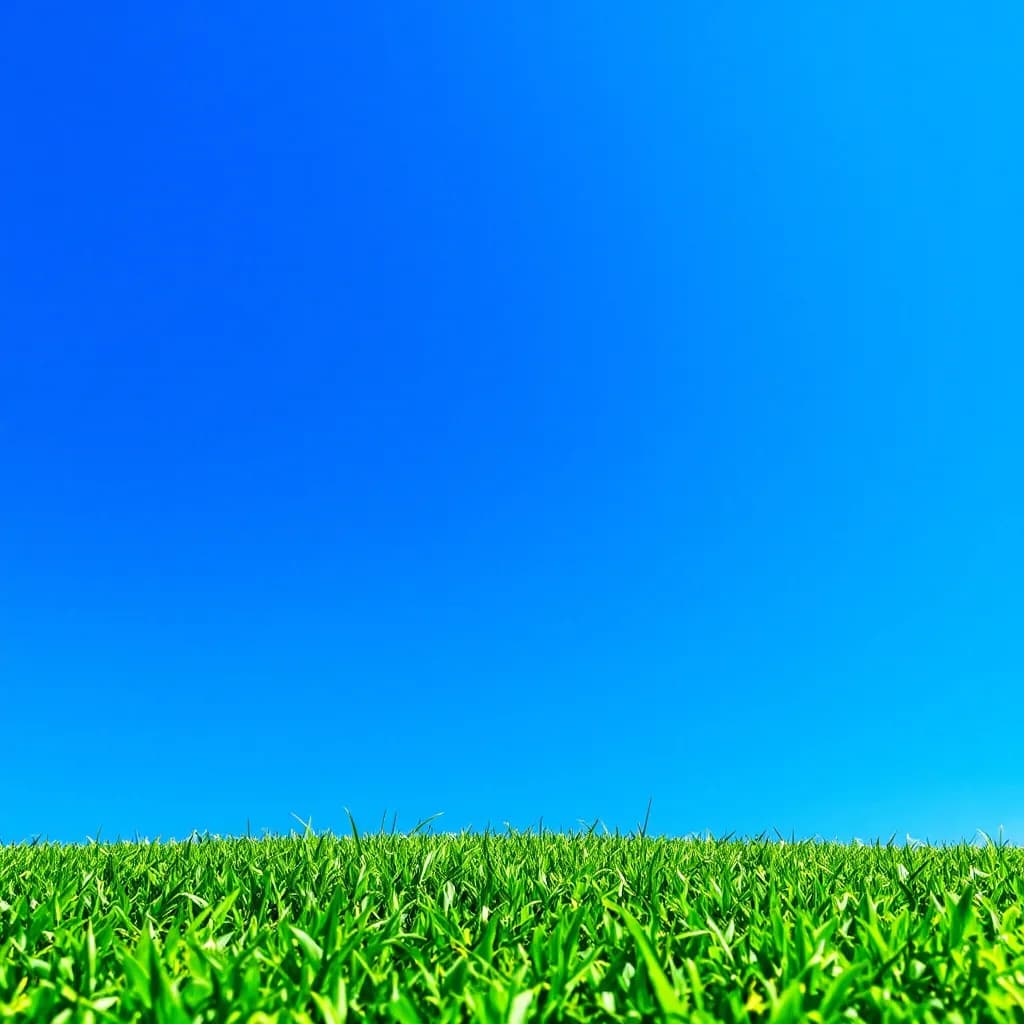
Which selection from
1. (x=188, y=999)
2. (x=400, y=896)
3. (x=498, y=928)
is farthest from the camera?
(x=400, y=896)

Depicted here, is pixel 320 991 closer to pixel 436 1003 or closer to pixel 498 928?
pixel 436 1003

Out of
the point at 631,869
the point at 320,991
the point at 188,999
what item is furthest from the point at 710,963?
the point at 631,869

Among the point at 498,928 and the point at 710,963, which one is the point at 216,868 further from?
the point at 710,963

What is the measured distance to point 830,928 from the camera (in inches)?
89.6

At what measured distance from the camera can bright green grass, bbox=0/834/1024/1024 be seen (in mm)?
1822

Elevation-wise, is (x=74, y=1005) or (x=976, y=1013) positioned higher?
(x=74, y=1005)

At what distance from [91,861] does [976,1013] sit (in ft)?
14.7

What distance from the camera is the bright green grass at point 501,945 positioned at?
182 centimetres

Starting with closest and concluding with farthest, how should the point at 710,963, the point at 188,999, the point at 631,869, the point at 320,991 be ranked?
the point at 188,999 → the point at 320,991 → the point at 710,963 → the point at 631,869

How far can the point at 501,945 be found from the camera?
8.32 feet

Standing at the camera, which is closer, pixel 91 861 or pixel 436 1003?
pixel 436 1003

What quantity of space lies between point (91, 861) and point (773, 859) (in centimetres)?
382

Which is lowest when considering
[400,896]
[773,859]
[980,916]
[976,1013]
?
[976,1013]

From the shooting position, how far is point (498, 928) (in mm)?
2648
